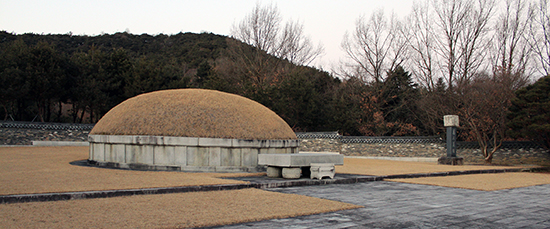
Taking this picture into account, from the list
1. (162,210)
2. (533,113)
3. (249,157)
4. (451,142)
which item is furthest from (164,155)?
(533,113)

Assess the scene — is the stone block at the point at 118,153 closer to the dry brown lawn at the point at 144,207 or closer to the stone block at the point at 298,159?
the dry brown lawn at the point at 144,207

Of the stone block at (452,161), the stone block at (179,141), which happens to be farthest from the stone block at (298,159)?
the stone block at (452,161)

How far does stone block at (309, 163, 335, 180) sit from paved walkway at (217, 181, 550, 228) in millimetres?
900

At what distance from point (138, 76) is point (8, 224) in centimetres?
A: 2657

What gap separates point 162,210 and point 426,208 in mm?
4638

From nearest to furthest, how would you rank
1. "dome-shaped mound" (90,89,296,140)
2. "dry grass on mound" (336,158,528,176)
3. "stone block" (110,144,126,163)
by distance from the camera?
"dome-shaped mound" (90,89,296,140) < "stone block" (110,144,126,163) < "dry grass on mound" (336,158,528,176)

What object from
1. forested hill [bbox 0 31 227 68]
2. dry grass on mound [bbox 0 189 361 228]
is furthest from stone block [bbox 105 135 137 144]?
forested hill [bbox 0 31 227 68]

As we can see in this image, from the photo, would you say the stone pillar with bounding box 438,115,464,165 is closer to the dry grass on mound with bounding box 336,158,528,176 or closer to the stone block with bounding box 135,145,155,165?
the dry grass on mound with bounding box 336,158,528,176

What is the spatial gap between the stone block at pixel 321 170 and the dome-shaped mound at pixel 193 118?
309cm

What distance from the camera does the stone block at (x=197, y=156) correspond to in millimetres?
12852

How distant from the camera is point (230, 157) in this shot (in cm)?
1321

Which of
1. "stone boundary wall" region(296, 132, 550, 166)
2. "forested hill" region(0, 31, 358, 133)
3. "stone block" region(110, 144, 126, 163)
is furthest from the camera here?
"forested hill" region(0, 31, 358, 133)

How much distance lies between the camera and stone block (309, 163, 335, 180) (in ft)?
36.3

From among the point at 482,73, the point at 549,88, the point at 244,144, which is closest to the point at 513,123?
the point at 549,88
